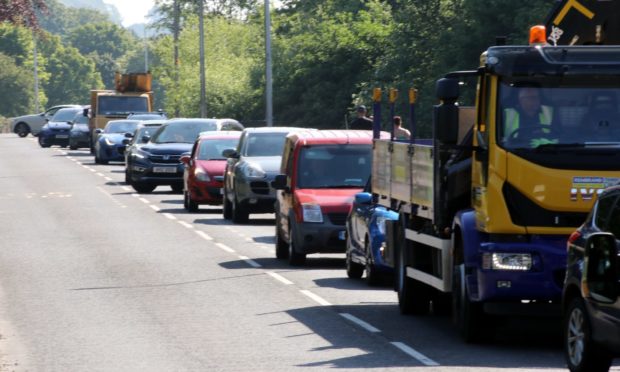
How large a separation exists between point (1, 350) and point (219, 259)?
906cm

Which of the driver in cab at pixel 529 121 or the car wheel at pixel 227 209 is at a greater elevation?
the driver in cab at pixel 529 121

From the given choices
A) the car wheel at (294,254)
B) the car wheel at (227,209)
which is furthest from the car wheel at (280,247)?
the car wheel at (227,209)

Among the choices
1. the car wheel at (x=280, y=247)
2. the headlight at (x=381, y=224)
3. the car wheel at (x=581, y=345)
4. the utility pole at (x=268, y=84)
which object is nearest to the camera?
the car wheel at (x=581, y=345)

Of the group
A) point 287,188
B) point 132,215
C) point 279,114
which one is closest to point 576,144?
point 287,188

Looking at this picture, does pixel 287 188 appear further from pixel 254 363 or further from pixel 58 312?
pixel 254 363

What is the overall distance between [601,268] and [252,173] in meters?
18.7

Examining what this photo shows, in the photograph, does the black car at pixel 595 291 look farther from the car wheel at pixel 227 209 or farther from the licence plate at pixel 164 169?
the licence plate at pixel 164 169

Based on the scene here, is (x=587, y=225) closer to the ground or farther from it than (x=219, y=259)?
farther from it

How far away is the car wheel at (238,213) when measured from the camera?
29897mm

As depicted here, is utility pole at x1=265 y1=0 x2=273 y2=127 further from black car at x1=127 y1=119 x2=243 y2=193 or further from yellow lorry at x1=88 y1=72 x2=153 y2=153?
black car at x1=127 y1=119 x2=243 y2=193

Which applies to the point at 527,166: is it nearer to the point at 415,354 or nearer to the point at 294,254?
the point at 415,354

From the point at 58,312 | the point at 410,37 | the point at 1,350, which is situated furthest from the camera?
the point at 410,37

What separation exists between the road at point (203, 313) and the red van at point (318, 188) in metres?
0.39

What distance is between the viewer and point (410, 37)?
55.1 meters
